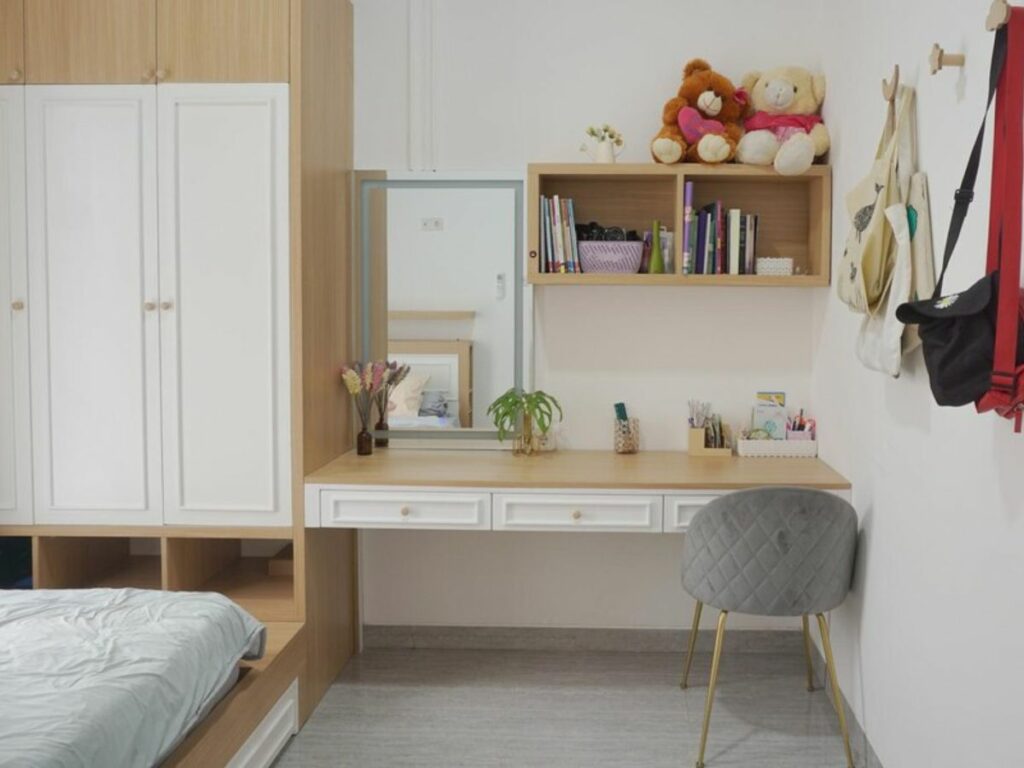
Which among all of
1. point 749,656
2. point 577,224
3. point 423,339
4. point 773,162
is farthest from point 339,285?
point 749,656

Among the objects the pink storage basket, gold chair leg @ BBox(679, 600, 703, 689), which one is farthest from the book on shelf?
gold chair leg @ BBox(679, 600, 703, 689)

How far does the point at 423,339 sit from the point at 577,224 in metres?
0.70

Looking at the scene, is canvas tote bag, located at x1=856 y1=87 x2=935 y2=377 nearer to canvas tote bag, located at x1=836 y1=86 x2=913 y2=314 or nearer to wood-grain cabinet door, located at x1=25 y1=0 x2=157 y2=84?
canvas tote bag, located at x1=836 y1=86 x2=913 y2=314

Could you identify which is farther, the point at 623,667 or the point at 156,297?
the point at 623,667

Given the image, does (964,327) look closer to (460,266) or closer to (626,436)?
(626,436)

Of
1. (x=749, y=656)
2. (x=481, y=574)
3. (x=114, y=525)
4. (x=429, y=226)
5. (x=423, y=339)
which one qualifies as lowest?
(x=749, y=656)

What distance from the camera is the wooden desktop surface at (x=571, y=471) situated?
9.79ft

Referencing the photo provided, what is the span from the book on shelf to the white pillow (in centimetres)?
105

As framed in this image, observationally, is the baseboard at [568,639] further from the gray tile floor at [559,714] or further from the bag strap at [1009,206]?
the bag strap at [1009,206]

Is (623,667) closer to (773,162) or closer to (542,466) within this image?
(542,466)

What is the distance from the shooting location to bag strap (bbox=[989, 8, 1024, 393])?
5.48 ft

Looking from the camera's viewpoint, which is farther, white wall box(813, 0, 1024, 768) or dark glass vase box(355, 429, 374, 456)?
dark glass vase box(355, 429, 374, 456)

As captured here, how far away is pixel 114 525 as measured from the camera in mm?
3057

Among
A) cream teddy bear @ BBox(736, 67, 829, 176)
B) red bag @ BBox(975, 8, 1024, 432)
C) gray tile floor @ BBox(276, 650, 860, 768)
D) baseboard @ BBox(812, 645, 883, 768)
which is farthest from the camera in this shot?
cream teddy bear @ BBox(736, 67, 829, 176)
